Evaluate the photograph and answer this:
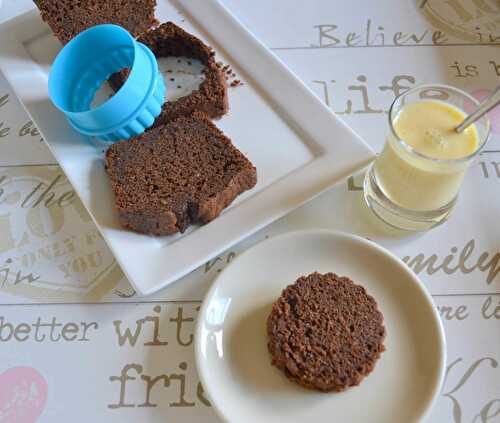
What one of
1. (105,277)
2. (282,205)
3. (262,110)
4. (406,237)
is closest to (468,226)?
(406,237)

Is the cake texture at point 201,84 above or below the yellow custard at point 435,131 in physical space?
below

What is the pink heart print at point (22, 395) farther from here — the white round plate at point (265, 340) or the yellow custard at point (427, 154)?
the yellow custard at point (427, 154)

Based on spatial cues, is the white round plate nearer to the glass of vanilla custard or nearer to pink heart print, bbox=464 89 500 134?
the glass of vanilla custard

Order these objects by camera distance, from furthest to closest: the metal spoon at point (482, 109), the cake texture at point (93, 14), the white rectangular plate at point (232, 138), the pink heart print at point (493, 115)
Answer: the cake texture at point (93, 14) → the pink heart print at point (493, 115) → the white rectangular plate at point (232, 138) → the metal spoon at point (482, 109)

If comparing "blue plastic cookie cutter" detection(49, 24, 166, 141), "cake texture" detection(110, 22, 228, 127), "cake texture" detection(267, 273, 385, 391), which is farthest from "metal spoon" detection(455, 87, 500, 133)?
"blue plastic cookie cutter" detection(49, 24, 166, 141)

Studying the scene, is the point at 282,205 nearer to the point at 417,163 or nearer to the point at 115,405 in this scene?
the point at 417,163

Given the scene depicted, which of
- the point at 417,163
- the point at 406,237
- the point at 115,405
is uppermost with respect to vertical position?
the point at 417,163

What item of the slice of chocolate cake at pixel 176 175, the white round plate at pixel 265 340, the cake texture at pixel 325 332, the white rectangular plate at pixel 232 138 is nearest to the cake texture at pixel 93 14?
the white rectangular plate at pixel 232 138
